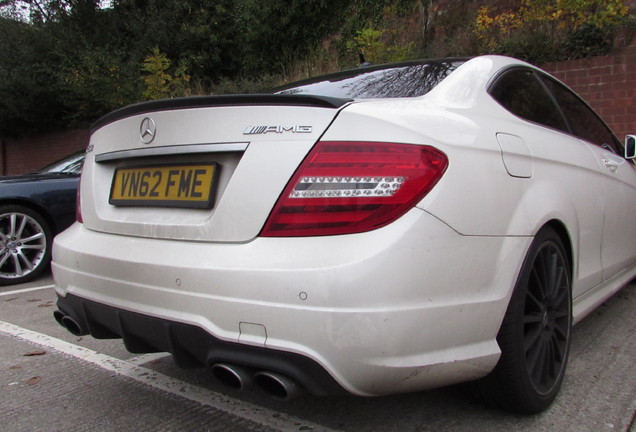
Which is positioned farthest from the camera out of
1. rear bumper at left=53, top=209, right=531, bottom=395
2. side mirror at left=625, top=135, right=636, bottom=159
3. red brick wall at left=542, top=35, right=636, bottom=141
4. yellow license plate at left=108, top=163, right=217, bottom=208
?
red brick wall at left=542, top=35, right=636, bottom=141

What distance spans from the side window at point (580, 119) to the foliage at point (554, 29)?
4.04 meters

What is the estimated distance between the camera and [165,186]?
1886mm

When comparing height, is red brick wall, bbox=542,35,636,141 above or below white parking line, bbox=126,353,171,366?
above

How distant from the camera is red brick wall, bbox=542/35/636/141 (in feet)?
21.3

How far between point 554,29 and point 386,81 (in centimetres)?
648

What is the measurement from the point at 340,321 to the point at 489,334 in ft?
1.94

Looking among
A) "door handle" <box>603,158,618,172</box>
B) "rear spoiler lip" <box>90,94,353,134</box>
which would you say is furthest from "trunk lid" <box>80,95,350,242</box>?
"door handle" <box>603,158,618,172</box>

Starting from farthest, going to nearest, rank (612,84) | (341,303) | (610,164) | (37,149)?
(37,149)
(612,84)
(610,164)
(341,303)

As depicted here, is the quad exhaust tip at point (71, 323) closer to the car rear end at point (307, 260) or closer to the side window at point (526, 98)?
the car rear end at point (307, 260)

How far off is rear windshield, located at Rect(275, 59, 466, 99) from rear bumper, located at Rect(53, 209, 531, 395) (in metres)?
0.71

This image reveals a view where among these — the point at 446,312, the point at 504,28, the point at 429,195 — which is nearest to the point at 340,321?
the point at 446,312

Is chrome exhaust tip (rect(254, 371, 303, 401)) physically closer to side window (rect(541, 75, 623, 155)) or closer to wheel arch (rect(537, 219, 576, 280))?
wheel arch (rect(537, 219, 576, 280))

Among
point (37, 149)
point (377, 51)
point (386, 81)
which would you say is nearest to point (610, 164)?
point (386, 81)

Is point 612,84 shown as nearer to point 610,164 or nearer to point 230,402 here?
point 610,164
